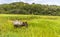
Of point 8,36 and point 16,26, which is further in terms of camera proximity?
point 16,26

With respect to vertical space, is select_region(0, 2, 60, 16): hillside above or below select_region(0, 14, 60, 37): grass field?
below

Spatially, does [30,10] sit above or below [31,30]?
below

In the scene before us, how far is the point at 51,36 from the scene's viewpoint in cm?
1773

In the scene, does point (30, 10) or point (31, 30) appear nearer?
point (31, 30)

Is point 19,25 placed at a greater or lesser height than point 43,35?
lesser

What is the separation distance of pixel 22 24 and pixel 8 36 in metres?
9.94

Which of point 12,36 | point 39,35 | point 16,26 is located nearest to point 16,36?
point 12,36

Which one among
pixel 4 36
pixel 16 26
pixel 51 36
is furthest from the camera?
pixel 16 26

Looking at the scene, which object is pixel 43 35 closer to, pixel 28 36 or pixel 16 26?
pixel 28 36

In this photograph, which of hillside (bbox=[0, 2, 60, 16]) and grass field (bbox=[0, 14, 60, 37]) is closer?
grass field (bbox=[0, 14, 60, 37])

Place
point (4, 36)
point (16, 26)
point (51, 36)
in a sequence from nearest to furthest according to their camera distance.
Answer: point (4, 36) → point (51, 36) → point (16, 26)

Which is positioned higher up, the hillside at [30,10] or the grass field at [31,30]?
the grass field at [31,30]

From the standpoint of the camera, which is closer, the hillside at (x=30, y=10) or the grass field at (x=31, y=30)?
the grass field at (x=31, y=30)

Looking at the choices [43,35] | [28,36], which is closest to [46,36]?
[43,35]
